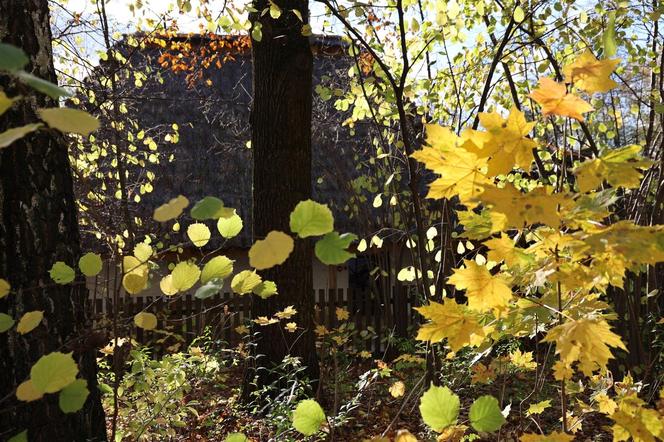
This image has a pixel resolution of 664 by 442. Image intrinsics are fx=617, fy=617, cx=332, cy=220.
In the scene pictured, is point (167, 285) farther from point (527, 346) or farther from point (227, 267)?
point (527, 346)

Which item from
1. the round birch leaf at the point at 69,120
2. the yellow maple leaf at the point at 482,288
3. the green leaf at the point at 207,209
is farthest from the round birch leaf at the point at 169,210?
the yellow maple leaf at the point at 482,288

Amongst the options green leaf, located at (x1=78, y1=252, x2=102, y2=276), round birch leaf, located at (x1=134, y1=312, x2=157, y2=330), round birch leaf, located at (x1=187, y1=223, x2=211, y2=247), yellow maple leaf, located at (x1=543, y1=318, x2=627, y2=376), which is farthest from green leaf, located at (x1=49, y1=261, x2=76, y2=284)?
yellow maple leaf, located at (x1=543, y1=318, x2=627, y2=376)

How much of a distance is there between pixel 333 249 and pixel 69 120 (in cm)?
37

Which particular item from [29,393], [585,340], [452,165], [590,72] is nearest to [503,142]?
[452,165]

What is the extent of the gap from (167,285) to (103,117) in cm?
583

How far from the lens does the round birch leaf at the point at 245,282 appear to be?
4.36 feet

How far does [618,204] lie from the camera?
5527 mm

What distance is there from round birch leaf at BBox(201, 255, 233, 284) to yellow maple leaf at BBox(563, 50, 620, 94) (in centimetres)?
72

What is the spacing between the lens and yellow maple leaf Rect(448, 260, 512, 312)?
1.21 meters

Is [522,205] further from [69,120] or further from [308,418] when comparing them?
[69,120]

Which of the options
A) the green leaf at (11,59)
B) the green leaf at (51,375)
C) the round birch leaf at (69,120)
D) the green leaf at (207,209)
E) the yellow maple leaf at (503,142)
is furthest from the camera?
the yellow maple leaf at (503,142)

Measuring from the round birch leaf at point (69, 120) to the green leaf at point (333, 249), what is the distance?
0.34 meters

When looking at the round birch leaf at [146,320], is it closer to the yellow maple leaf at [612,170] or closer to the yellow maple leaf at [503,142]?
the yellow maple leaf at [503,142]

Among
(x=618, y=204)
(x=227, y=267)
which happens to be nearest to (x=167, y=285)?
(x=227, y=267)
